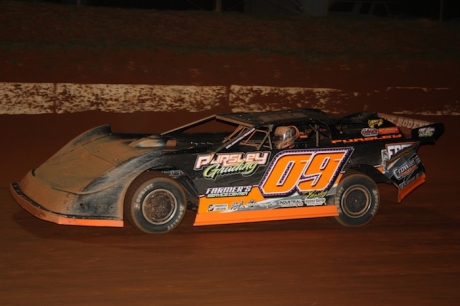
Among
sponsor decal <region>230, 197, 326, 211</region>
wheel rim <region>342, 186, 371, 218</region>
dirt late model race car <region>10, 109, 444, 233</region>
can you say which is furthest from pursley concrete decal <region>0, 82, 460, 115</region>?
sponsor decal <region>230, 197, 326, 211</region>

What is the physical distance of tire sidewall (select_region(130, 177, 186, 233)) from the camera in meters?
7.25

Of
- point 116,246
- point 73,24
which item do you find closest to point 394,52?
point 73,24

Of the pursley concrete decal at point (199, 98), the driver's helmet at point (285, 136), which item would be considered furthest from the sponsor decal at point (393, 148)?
the pursley concrete decal at point (199, 98)

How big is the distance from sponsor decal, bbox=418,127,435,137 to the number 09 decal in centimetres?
110

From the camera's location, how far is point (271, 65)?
15.2 m

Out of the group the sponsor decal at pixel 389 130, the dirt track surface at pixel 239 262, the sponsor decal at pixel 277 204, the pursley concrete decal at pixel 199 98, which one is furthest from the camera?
the pursley concrete decal at pixel 199 98

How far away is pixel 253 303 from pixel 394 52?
12863mm

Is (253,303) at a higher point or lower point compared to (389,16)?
lower

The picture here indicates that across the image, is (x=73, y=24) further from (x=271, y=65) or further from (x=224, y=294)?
(x=224, y=294)

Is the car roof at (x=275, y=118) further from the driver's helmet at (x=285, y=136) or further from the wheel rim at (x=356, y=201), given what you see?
the wheel rim at (x=356, y=201)

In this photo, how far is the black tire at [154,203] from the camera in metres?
7.25

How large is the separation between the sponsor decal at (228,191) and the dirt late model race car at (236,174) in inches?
0.4

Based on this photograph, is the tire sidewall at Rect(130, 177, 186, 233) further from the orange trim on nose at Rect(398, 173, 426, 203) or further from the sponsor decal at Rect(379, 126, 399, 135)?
the orange trim on nose at Rect(398, 173, 426, 203)

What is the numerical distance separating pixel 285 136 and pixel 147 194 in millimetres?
1842
